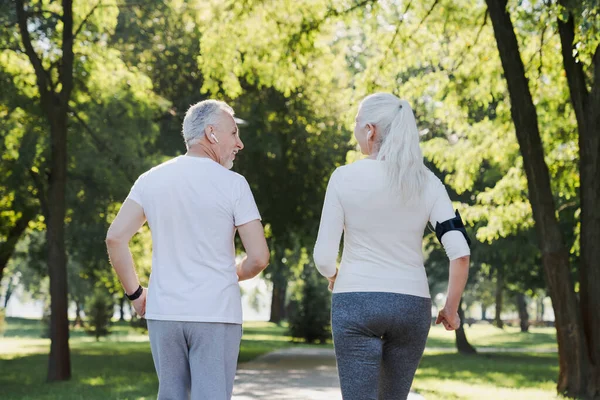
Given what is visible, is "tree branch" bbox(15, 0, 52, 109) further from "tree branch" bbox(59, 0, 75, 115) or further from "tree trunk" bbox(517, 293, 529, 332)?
"tree trunk" bbox(517, 293, 529, 332)

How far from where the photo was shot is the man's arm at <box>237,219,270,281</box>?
443 centimetres

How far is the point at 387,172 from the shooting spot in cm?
432

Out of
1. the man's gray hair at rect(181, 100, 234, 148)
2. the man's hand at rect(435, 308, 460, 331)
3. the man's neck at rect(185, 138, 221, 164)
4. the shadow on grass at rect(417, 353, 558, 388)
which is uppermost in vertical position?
the man's gray hair at rect(181, 100, 234, 148)

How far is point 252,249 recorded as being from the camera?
4.50 metres

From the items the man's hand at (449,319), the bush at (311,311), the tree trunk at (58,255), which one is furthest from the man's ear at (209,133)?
the bush at (311,311)

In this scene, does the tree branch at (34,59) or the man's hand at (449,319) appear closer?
the man's hand at (449,319)

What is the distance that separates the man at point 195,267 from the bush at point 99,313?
118ft

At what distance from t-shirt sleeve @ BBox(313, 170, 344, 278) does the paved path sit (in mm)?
8981

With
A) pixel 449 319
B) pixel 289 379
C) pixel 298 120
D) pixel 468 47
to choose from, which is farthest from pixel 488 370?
pixel 449 319

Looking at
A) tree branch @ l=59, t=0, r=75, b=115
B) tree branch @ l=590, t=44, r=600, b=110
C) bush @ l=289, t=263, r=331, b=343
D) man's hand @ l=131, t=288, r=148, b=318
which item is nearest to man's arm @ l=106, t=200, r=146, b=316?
man's hand @ l=131, t=288, r=148, b=318

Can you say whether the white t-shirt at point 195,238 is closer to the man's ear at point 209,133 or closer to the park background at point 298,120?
the man's ear at point 209,133

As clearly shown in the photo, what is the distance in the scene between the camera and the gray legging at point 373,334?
4.30 m

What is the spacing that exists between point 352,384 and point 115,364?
19163 millimetres

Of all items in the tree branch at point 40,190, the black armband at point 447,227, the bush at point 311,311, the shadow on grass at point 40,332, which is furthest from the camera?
the shadow on grass at point 40,332
